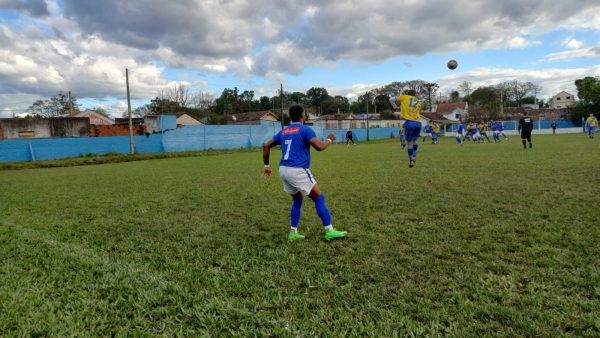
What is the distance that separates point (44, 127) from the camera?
33719 millimetres

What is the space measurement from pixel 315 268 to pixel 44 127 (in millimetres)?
37779

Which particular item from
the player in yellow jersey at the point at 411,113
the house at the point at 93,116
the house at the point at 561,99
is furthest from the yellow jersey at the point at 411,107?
the house at the point at 561,99

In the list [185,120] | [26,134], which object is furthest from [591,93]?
[26,134]

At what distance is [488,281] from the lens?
11.4 feet

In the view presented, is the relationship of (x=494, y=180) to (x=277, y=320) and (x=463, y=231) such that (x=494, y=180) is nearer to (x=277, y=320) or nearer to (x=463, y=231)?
(x=463, y=231)

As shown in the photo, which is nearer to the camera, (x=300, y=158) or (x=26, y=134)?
(x=300, y=158)

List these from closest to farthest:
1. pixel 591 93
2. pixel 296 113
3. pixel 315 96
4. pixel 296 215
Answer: pixel 296 113 < pixel 296 215 < pixel 591 93 < pixel 315 96

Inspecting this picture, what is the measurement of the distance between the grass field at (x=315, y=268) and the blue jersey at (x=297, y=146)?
1.08 metres

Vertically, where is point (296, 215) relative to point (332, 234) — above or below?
above

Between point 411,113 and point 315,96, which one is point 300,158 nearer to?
point 411,113

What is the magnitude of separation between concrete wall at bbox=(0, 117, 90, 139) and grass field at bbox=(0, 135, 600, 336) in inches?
1191

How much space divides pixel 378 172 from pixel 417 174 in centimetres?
154

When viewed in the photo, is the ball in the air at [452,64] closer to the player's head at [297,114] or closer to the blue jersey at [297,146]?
the player's head at [297,114]

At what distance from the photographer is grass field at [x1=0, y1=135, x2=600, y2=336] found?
291cm
